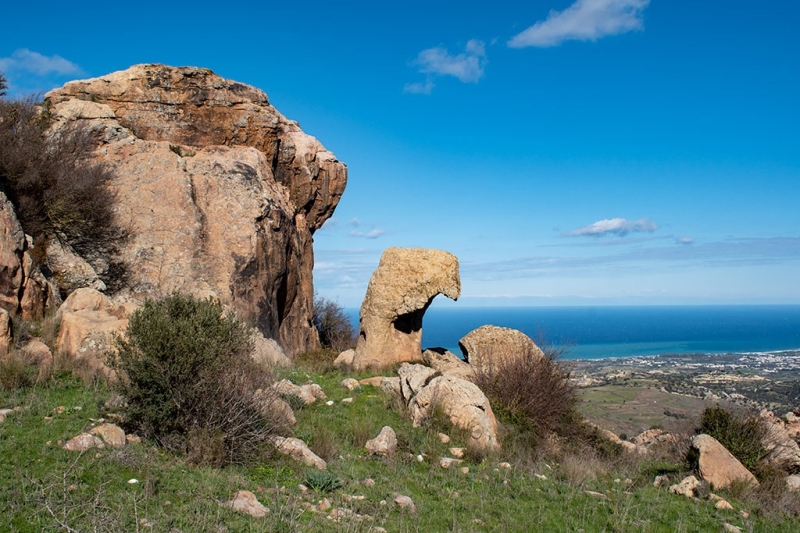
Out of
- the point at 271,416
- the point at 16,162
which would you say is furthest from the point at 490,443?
the point at 16,162

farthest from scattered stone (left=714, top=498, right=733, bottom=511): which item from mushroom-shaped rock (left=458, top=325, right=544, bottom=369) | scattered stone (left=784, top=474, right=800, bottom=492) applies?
mushroom-shaped rock (left=458, top=325, right=544, bottom=369)

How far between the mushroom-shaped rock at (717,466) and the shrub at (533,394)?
304 centimetres

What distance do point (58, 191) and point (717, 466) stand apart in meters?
15.8

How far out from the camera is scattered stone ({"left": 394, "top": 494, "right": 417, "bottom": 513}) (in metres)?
6.89

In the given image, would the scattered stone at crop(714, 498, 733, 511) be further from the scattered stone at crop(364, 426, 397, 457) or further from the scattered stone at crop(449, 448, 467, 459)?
the scattered stone at crop(364, 426, 397, 457)

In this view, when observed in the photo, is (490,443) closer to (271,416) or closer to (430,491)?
(430,491)

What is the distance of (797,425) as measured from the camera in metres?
15.0

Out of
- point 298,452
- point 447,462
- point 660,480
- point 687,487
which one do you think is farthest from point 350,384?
point 687,487

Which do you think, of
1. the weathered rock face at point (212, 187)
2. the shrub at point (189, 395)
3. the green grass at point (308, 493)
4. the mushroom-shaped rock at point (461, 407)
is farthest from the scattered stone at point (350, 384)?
the shrub at point (189, 395)

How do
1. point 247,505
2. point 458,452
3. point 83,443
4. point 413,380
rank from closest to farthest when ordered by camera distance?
point 247,505 < point 83,443 < point 458,452 < point 413,380

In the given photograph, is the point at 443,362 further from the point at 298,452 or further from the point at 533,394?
the point at 298,452

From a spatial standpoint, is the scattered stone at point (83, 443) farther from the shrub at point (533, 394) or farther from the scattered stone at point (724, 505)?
the scattered stone at point (724, 505)

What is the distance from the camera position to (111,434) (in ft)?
23.9

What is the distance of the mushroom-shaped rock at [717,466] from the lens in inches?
394
